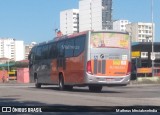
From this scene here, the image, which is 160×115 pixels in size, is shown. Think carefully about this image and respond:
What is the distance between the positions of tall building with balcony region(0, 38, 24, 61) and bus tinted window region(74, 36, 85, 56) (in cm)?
15591

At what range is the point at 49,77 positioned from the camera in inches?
1170

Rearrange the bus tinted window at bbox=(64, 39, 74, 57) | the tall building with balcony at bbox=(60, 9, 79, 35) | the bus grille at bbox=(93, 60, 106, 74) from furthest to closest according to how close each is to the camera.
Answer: the tall building with balcony at bbox=(60, 9, 79, 35), the bus tinted window at bbox=(64, 39, 74, 57), the bus grille at bbox=(93, 60, 106, 74)

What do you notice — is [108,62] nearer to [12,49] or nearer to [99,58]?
[99,58]

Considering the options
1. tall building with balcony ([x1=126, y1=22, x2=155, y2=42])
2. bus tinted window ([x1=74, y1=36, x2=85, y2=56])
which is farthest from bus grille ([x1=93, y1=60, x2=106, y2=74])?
tall building with balcony ([x1=126, y1=22, x2=155, y2=42])

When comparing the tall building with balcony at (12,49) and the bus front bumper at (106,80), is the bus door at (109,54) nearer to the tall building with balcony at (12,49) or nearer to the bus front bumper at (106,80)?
the bus front bumper at (106,80)

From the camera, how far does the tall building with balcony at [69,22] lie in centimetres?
8025

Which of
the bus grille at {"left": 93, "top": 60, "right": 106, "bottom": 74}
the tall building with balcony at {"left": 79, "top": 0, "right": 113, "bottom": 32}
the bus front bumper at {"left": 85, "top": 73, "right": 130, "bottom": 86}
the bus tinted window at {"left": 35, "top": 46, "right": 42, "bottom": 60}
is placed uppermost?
the tall building with balcony at {"left": 79, "top": 0, "right": 113, "bottom": 32}

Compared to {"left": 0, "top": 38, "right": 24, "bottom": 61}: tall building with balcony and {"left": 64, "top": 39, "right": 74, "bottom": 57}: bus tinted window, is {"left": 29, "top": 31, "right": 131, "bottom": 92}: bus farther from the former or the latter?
{"left": 0, "top": 38, "right": 24, "bottom": 61}: tall building with balcony

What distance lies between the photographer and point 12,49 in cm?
18325

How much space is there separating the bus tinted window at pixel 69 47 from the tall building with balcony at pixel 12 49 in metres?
154

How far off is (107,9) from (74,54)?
185 feet

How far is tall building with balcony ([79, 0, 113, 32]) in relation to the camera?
67562 millimetres

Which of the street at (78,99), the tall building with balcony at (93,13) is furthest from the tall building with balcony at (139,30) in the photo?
the street at (78,99)

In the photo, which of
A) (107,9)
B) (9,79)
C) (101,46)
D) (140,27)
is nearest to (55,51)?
(101,46)
